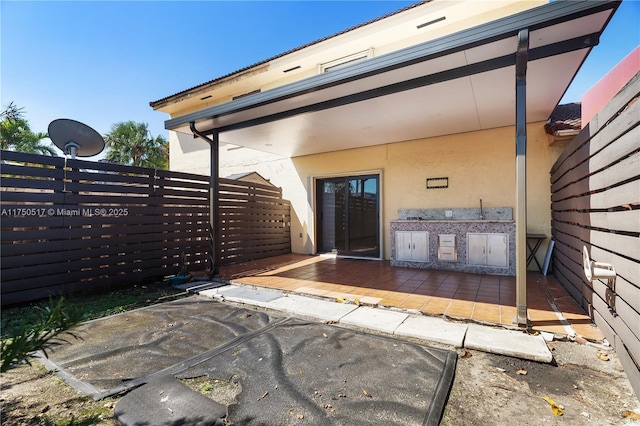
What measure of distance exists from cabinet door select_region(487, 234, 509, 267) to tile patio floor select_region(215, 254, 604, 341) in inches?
12.0

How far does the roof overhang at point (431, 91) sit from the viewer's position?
2889mm

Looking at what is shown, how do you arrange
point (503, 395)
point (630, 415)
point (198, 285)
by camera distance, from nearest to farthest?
point (630, 415), point (503, 395), point (198, 285)

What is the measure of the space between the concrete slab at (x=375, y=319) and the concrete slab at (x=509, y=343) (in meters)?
0.72

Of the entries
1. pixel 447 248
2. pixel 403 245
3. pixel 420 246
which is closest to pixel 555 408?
pixel 447 248

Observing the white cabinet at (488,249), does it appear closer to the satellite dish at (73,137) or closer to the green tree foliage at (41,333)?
the green tree foliage at (41,333)

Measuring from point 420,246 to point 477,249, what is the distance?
1.09 metres

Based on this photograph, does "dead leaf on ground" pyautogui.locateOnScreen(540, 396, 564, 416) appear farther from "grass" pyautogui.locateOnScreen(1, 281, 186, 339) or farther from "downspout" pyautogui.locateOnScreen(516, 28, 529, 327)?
"grass" pyautogui.locateOnScreen(1, 281, 186, 339)

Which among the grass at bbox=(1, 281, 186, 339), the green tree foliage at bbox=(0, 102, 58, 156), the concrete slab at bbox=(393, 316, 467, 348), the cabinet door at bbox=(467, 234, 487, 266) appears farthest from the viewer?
the green tree foliage at bbox=(0, 102, 58, 156)

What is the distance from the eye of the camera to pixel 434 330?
3.02 metres

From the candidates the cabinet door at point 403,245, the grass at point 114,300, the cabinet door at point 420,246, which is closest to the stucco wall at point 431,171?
the cabinet door at point 403,245

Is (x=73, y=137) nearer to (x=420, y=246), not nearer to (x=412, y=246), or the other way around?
(x=412, y=246)

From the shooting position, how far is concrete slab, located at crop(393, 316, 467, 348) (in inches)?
111

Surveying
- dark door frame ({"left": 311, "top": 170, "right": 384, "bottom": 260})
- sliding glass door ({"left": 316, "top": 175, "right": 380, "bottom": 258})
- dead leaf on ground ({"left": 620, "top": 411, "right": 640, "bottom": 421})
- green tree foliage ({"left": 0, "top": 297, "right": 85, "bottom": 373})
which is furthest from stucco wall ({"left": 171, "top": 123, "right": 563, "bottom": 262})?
green tree foliage ({"left": 0, "top": 297, "right": 85, "bottom": 373})

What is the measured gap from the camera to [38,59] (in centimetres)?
523
